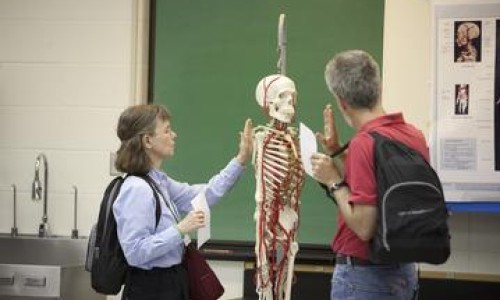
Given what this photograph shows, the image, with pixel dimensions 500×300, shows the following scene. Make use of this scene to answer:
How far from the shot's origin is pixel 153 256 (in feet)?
7.26

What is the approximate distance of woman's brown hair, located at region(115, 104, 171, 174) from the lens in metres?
2.36

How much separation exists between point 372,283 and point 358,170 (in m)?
0.34

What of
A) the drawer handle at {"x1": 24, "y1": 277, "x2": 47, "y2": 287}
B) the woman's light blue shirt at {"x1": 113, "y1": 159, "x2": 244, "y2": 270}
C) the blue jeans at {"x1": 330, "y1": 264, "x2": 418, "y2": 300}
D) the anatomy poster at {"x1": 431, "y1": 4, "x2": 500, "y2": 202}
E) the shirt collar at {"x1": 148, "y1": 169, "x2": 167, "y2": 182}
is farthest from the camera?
the drawer handle at {"x1": 24, "y1": 277, "x2": 47, "y2": 287}

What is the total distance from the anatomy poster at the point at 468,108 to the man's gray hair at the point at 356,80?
95 centimetres

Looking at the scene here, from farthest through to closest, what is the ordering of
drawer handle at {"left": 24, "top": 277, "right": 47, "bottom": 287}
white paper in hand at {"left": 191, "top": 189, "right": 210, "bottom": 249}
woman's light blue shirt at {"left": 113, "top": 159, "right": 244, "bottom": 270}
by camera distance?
1. drawer handle at {"left": 24, "top": 277, "right": 47, "bottom": 287}
2. white paper in hand at {"left": 191, "top": 189, "right": 210, "bottom": 249}
3. woman's light blue shirt at {"left": 113, "top": 159, "right": 244, "bottom": 270}

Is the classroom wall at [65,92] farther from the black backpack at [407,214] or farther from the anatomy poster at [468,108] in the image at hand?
the black backpack at [407,214]

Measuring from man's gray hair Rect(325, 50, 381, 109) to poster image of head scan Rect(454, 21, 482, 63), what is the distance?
3.24 ft

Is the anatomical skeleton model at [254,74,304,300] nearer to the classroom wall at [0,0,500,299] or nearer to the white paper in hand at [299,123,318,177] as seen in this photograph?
the white paper in hand at [299,123,318,177]

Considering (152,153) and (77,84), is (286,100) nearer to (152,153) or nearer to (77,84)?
(152,153)

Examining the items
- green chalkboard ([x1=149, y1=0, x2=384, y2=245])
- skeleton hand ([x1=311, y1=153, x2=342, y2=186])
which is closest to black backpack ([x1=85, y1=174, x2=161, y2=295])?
skeleton hand ([x1=311, y1=153, x2=342, y2=186])

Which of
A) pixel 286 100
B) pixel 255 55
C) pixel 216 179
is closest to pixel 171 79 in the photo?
pixel 255 55

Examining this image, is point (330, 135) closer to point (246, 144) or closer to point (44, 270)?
point (246, 144)

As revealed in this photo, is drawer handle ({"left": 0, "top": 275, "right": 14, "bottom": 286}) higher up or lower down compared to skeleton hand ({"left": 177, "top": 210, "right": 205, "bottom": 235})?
lower down

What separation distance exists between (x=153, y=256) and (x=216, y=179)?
52 centimetres
